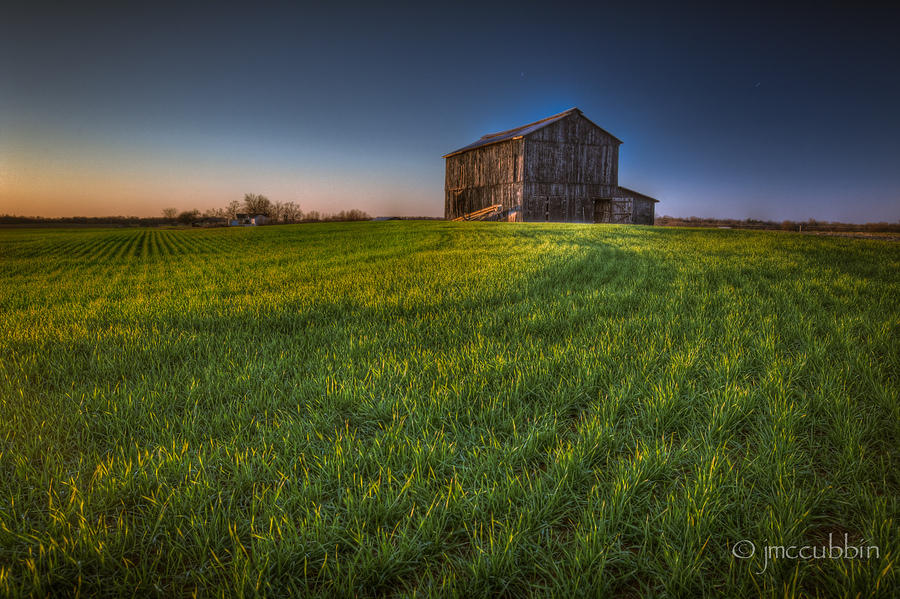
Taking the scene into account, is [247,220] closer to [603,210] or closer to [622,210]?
[603,210]

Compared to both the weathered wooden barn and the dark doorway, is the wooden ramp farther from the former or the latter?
the dark doorway

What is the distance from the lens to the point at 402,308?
538 centimetres

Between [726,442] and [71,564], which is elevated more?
[726,442]

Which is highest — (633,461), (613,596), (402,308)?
(402,308)

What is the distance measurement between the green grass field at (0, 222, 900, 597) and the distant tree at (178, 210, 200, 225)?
90.3m

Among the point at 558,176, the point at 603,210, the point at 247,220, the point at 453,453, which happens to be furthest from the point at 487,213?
the point at 247,220

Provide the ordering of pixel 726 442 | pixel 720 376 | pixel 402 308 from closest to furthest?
pixel 726 442 < pixel 720 376 < pixel 402 308

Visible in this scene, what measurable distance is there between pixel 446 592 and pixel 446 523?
13.3 inches

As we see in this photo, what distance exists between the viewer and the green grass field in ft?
5.05

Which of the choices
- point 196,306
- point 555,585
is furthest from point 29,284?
point 555,585

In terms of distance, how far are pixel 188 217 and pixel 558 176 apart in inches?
3181

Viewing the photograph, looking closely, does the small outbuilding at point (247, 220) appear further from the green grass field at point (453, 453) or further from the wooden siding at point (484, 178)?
the green grass field at point (453, 453)

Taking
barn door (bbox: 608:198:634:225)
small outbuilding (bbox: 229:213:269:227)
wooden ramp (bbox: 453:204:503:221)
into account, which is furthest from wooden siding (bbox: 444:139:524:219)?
small outbuilding (bbox: 229:213:269:227)

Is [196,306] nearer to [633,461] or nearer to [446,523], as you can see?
[446,523]
